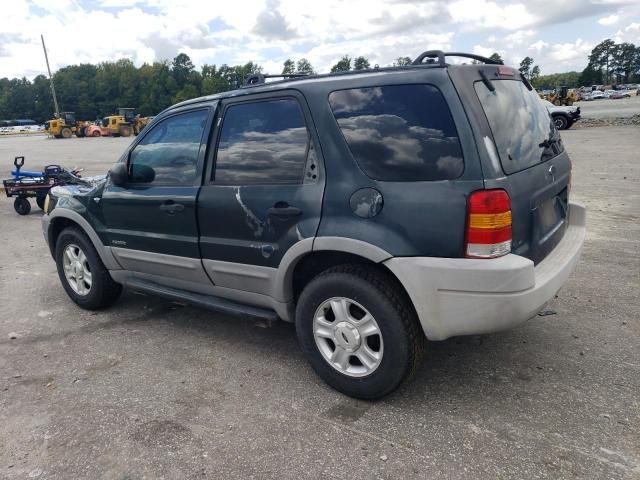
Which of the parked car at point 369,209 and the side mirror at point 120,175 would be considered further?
the side mirror at point 120,175

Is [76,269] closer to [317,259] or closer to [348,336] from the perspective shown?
[317,259]

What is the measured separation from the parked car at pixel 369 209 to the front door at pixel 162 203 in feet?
0.05

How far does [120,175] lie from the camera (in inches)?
160

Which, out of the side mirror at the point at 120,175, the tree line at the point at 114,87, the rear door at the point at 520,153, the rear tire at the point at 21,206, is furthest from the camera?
the tree line at the point at 114,87

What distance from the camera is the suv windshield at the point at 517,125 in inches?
107

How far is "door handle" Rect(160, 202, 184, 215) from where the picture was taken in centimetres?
368

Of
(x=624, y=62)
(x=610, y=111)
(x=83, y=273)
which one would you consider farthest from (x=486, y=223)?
(x=624, y=62)

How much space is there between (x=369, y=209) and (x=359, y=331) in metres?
0.71

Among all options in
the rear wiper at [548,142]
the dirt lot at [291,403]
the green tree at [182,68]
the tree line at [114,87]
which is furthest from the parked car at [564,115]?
the green tree at [182,68]

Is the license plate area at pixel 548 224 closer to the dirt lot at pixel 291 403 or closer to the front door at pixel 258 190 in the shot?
the dirt lot at pixel 291 403

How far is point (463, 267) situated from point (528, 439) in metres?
0.94

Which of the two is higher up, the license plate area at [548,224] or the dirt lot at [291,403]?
the license plate area at [548,224]

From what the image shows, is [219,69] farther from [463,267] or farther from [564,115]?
[463,267]

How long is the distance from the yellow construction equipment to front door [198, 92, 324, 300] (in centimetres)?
4368
